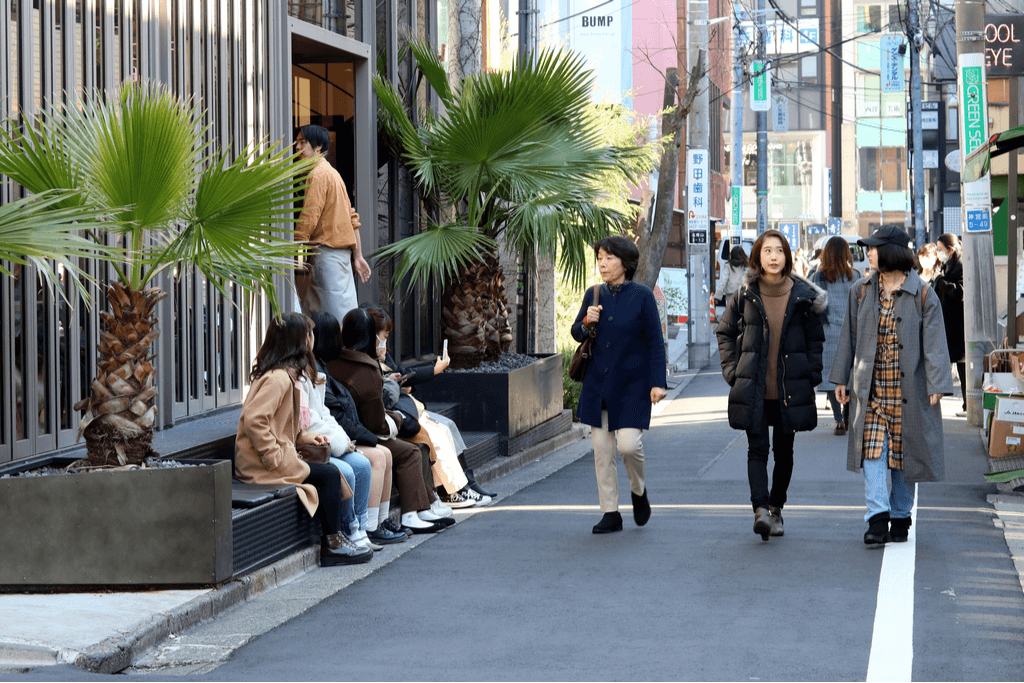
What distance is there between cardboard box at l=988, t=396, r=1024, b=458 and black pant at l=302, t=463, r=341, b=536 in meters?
5.21

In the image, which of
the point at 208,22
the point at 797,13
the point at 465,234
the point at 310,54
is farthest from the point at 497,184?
the point at 797,13

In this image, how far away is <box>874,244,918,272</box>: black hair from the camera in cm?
761

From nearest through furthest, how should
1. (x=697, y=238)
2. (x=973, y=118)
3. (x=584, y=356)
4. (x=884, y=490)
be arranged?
1. (x=884, y=490)
2. (x=584, y=356)
3. (x=973, y=118)
4. (x=697, y=238)

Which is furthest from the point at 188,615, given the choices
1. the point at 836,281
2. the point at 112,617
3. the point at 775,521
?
the point at 836,281

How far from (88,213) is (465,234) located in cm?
618

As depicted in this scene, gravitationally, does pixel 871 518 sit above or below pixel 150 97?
below

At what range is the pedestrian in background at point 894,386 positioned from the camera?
752 centimetres

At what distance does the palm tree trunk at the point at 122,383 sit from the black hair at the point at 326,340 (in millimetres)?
1754

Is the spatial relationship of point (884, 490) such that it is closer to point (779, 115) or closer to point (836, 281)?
point (836, 281)

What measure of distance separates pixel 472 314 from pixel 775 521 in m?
5.20

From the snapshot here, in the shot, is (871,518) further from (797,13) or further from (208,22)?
(797,13)

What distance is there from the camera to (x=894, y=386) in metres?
7.60

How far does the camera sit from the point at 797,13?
75000 millimetres

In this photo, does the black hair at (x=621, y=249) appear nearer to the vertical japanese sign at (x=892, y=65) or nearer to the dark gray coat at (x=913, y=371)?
the dark gray coat at (x=913, y=371)
